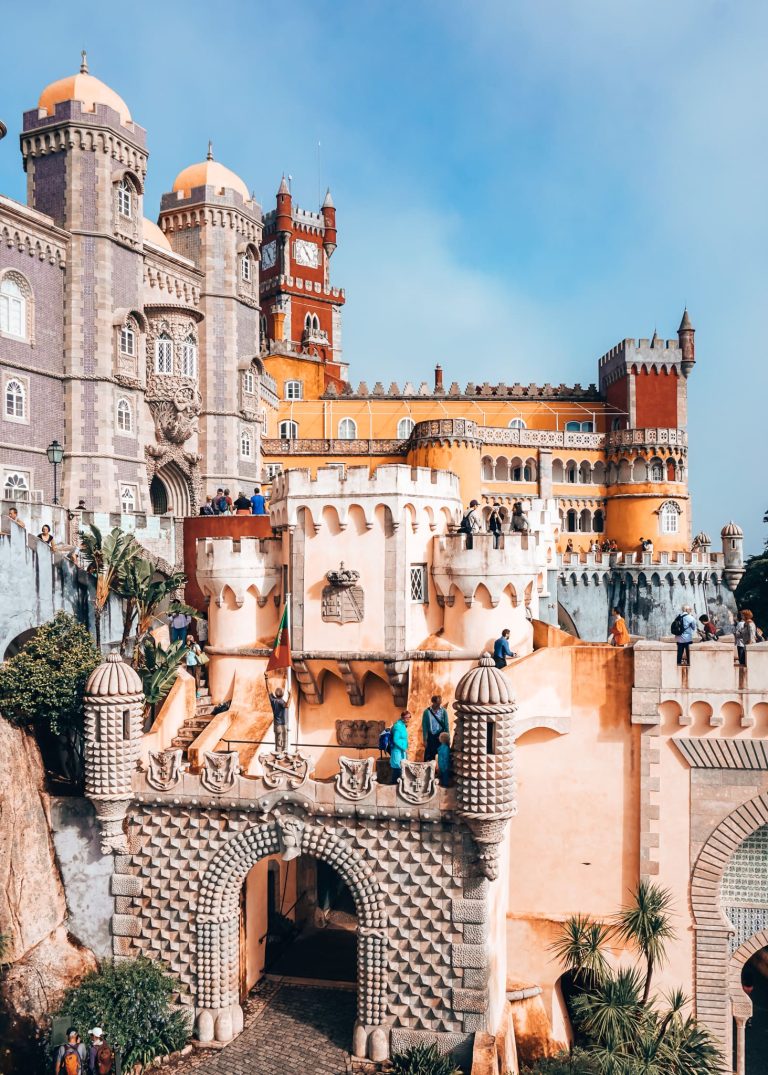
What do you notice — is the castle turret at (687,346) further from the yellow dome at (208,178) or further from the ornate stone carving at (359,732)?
the ornate stone carving at (359,732)

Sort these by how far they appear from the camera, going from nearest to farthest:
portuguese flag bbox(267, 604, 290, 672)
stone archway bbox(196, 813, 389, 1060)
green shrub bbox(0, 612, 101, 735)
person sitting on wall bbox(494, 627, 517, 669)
A: stone archway bbox(196, 813, 389, 1060)
green shrub bbox(0, 612, 101, 735)
person sitting on wall bbox(494, 627, 517, 669)
portuguese flag bbox(267, 604, 290, 672)

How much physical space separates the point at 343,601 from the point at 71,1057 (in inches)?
411

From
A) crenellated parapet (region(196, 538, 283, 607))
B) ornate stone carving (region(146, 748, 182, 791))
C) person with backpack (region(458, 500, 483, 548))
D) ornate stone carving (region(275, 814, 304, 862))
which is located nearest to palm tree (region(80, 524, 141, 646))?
crenellated parapet (region(196, 538, 283, 607))

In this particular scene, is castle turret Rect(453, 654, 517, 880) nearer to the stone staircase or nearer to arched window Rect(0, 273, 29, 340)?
the stone staircase

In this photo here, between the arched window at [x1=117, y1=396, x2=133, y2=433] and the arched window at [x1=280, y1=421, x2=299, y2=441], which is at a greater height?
the arched window at [x1=280, y1=421, x2=299, y2=441]

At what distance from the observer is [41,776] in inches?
726

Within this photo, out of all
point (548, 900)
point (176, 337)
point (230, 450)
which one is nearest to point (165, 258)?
point (176, 337)

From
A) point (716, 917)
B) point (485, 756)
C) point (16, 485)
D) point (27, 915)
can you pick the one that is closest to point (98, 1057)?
point (27, 915)

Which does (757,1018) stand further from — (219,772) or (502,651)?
(219,772)

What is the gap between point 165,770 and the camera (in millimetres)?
17469

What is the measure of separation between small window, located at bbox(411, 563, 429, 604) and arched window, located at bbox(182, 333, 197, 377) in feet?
62.8

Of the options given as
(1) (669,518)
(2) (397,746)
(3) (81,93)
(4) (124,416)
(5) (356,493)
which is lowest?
(2) (397,746)

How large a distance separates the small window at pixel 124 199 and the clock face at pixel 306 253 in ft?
121

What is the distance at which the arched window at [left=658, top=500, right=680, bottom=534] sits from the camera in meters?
56.1
